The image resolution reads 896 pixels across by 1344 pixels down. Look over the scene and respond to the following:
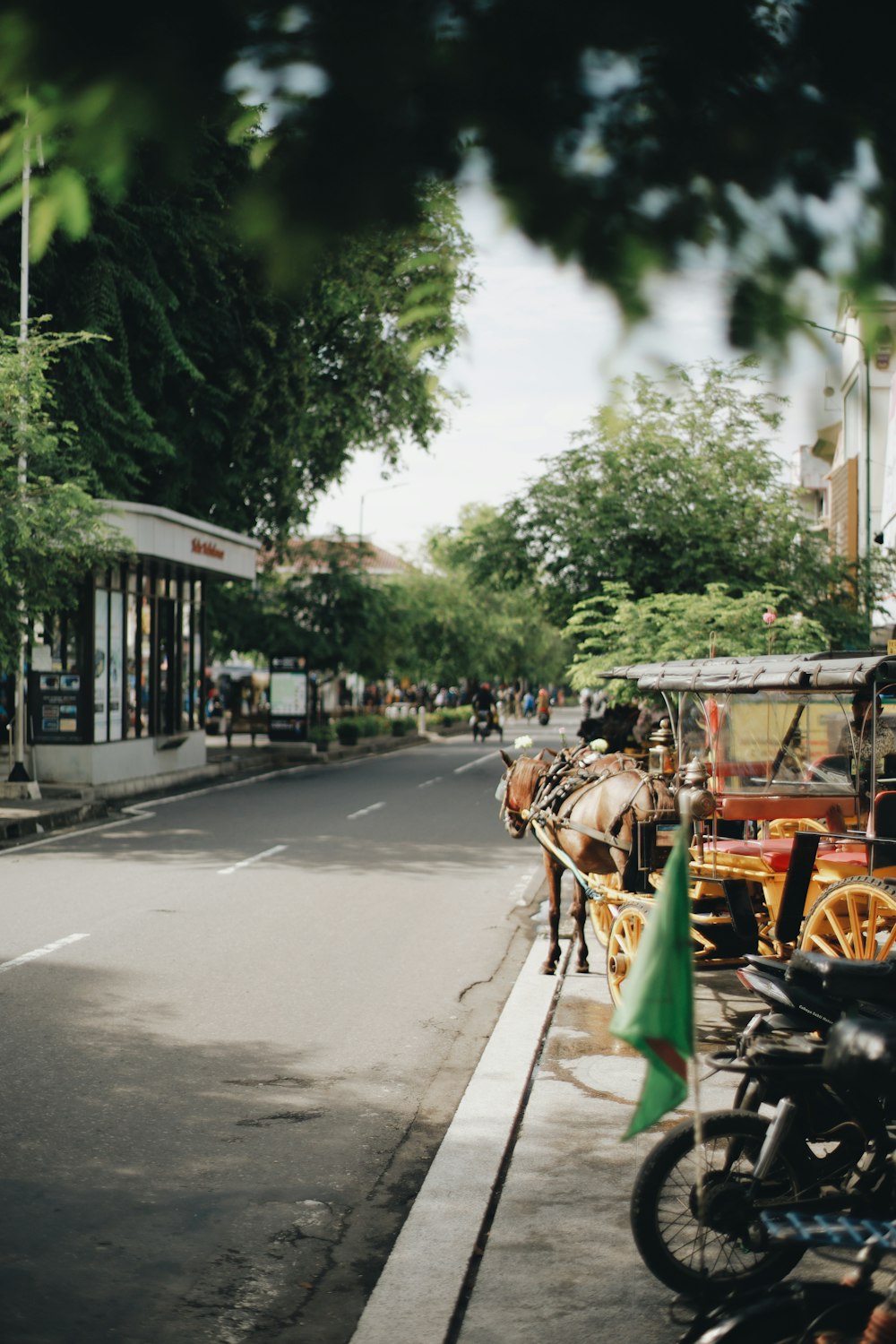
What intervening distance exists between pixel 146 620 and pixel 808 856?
22562 millimetres

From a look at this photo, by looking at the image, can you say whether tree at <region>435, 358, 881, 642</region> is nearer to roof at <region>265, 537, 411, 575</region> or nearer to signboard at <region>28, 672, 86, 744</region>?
signboard at <region>28, 672, 86, 744</region>

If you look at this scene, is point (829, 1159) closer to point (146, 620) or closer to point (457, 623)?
point (146, 620)

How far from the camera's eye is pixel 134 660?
88.1 feet

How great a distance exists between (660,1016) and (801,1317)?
1001mm

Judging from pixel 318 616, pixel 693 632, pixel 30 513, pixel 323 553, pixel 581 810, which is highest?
pixel 323 553

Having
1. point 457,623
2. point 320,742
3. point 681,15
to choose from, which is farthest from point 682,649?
point 457,623

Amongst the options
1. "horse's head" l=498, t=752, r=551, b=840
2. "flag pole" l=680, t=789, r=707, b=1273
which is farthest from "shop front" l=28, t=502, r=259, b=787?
"flag pole" l=680, t=789, r=707, b=1273

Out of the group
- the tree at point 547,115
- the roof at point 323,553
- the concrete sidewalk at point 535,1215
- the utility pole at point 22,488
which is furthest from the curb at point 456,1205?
the roof at point 323,553

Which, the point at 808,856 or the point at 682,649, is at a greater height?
the point at 682,649

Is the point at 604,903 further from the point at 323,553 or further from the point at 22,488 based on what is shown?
the point at 323,553

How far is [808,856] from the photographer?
22.4ft

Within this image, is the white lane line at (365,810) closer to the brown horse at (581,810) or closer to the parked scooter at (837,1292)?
the brown horse at (581,810)

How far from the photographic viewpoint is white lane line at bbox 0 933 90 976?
941cm

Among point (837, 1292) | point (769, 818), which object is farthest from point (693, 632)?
point (837, 1292)
